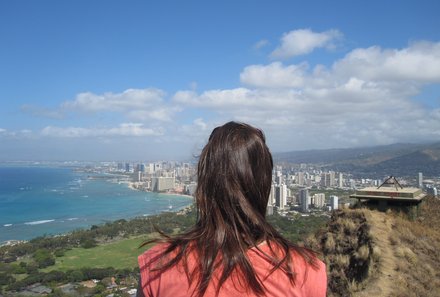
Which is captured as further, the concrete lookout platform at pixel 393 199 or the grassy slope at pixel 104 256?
the grassy slope at pixel 104 256

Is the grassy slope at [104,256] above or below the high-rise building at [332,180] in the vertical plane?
below

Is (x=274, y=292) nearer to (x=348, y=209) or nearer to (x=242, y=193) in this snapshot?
(x=242, y=193)

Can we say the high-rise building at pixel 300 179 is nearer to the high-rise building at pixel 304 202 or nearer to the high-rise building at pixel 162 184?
the high-rise building at pixel 162 184

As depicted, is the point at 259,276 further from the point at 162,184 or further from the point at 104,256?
the point at 162,184

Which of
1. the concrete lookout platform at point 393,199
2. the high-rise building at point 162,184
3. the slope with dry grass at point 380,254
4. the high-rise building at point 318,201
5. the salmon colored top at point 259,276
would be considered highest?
the salmon colored top at point 259,276

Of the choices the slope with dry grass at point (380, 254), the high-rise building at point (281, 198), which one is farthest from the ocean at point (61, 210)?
the slope with dry grass at point (380, 254)

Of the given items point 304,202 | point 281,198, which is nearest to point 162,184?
point 281,198
